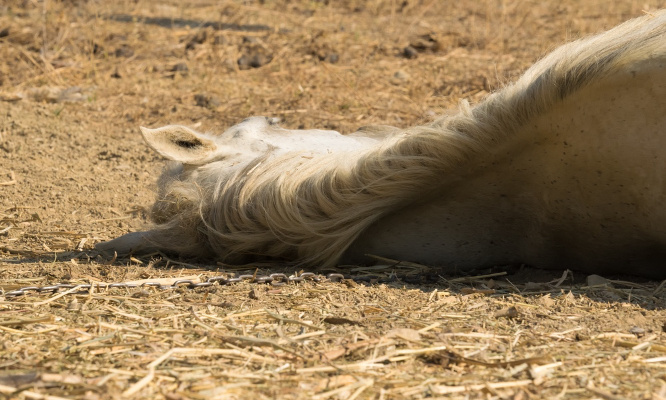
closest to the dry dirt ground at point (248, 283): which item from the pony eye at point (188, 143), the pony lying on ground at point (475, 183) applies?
the pony lying on ground at point (475, 183)

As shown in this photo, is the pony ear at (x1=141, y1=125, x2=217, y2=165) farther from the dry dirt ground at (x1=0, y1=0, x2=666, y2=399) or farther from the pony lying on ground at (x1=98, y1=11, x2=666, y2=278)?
the dry dirt ground at (x1=0, y1=0, x2=666, y2=399)

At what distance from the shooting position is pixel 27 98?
22.1 feet

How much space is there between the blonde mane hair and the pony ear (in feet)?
0.29

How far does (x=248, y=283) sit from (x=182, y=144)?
0.87m

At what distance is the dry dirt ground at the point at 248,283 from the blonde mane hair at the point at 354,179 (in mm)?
134

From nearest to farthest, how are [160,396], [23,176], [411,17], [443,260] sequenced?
[160,396] → [443,260] → [23,176] → [411,17]

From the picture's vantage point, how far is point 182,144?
3719mm

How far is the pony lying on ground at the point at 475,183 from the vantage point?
9.62ft

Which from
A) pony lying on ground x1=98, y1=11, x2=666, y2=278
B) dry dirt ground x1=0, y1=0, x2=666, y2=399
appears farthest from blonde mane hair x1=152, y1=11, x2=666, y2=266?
dry dirt ground x1=0, y1=0, x2=666, y2=399

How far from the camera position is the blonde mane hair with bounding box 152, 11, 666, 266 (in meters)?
2.98

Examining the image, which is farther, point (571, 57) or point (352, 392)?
point (571, 57)

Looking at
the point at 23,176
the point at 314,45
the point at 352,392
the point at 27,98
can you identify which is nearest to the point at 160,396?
the point at 352,392

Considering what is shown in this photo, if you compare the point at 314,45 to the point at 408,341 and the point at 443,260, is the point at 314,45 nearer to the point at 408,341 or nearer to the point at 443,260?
the point at 443,260

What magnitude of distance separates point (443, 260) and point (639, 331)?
1102 millimetres
